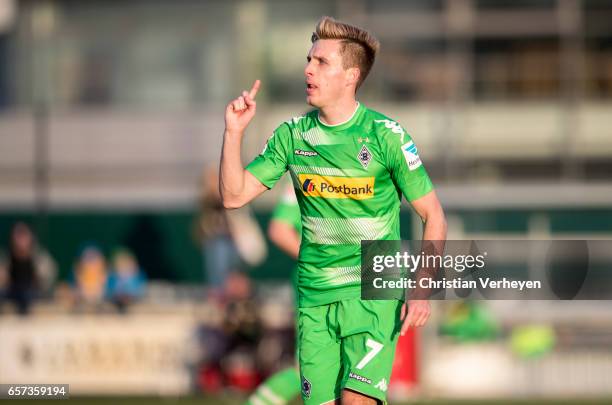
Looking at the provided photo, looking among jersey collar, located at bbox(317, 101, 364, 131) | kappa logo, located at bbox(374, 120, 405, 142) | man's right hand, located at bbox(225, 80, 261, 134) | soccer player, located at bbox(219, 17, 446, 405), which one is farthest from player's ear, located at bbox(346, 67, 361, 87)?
man's right hand, located at bbox(225, 80, 261, 134)

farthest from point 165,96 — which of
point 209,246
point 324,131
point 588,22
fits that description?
point 324,131

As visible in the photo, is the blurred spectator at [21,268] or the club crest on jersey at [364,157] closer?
the club crest on jersey at [364,157]

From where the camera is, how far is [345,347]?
616cm

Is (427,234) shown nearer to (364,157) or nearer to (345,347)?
(364,157)

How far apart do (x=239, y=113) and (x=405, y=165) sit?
31.9 inches

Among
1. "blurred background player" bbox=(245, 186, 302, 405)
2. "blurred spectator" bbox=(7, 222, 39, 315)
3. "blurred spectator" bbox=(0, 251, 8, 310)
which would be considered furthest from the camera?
"blurred spectator" bbox=(0, 251, 8, 310)

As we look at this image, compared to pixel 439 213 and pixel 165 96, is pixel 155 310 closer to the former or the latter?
pixel 439 213

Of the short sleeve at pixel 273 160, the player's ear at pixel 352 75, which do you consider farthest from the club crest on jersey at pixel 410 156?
the short sleeve at pixel 273 160

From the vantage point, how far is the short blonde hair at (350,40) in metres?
6.21

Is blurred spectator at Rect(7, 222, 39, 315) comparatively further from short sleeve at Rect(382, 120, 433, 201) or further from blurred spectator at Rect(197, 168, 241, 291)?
short sleeve at Rect(382, 120, 433, 201)

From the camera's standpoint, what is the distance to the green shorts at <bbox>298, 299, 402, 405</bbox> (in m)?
6.11

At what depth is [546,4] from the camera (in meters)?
26.9

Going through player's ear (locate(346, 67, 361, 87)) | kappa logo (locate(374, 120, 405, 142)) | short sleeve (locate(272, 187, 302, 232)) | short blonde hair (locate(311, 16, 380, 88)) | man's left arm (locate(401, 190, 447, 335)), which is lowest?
man's left arm (locate(401, 190, 447, 335))

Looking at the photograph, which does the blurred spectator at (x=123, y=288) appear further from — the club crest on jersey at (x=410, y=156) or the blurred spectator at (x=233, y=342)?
the club crest on jersey at (x=410, y=156)
